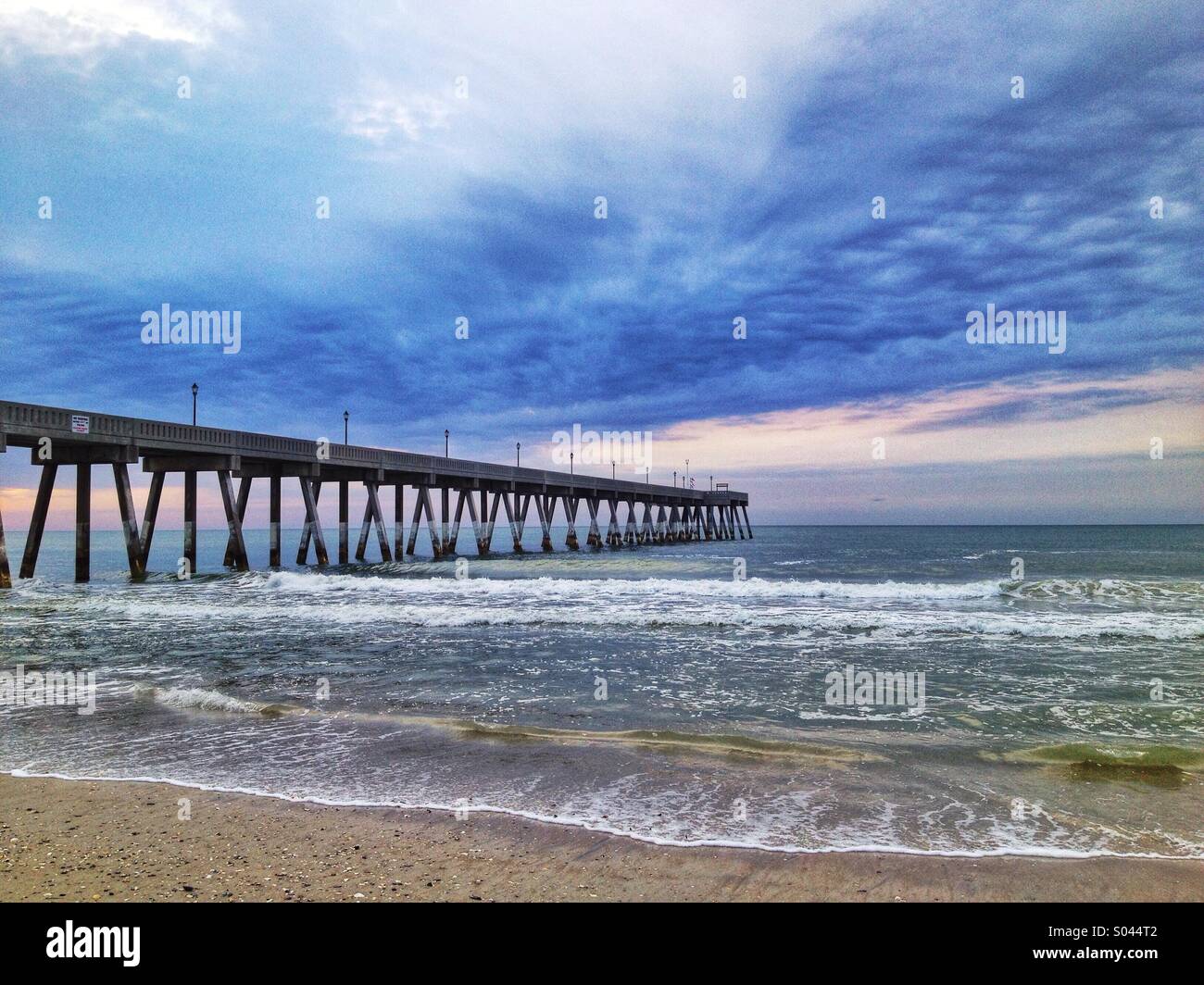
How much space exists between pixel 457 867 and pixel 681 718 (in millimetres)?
4305

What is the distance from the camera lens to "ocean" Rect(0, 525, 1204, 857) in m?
5.00

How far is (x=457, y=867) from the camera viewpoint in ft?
12.9

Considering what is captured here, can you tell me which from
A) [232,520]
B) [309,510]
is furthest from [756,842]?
[309,510]

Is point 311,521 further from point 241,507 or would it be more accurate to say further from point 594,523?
point 594,523

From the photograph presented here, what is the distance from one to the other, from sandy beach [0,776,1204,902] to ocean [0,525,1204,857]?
10.8 inches

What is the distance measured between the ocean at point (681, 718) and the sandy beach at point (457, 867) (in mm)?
275

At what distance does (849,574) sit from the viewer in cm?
3653

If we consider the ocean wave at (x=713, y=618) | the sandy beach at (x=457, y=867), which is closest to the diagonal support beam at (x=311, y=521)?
the ocean wave at (x=713, y=618)


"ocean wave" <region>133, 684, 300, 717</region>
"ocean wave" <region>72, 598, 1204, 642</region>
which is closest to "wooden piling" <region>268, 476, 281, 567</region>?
"ocean wave" <region>72, 598, 1204, 642</region>

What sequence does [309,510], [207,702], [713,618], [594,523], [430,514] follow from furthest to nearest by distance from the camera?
[594,523] < [430,514] < [309,510] < [713,618] < [207,702]

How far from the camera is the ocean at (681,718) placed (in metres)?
5.00

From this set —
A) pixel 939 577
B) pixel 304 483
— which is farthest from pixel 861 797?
pixel 304 483

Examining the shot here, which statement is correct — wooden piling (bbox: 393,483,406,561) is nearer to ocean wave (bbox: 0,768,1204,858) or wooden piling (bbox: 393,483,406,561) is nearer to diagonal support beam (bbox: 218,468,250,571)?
diagonal support beam (bbox: 218,468,250,571)
